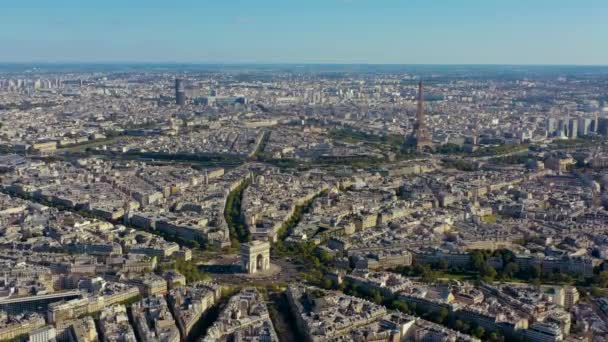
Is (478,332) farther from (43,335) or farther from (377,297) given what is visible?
(43,335)

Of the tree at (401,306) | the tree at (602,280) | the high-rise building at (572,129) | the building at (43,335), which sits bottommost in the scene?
the building at (43,335)

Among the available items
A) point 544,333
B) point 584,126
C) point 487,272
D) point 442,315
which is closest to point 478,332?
point 442,315

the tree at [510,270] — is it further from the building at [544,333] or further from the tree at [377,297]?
the building at [544,333]

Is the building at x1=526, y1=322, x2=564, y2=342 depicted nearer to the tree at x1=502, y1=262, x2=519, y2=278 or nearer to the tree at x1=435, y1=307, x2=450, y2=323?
the tree at x1=435, y1=307, x2=450, y2=323

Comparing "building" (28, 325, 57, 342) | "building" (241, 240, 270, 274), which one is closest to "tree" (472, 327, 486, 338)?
"building" (241, 240, 270, 274)

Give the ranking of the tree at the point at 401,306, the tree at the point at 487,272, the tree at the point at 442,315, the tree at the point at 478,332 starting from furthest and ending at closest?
the tree at the point at 487,272
the tree at the point at 401,306
the tree at the point at 442,315
the tree at the point at 478,332

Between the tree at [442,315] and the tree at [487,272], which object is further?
the tree at [487,272]

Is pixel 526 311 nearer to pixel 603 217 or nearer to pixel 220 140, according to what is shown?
pixel 603 217

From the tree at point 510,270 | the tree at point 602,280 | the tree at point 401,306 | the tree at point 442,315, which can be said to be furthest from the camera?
the tree at point 510,270

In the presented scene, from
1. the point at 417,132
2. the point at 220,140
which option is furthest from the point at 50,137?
the point at 417,132

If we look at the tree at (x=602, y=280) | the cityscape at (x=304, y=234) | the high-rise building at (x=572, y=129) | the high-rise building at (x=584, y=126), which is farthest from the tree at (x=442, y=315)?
the high-rise building at (x=584, y=126)
